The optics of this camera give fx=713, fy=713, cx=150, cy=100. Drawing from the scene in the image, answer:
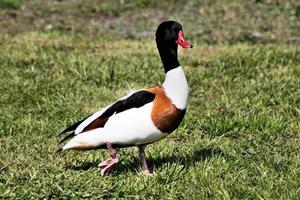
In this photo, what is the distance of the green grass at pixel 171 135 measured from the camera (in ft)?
18.1

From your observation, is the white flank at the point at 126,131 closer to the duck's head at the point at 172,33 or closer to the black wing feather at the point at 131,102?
the black wing feather at the point at 131,102

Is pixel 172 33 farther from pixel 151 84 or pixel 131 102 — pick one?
pixel 151 84

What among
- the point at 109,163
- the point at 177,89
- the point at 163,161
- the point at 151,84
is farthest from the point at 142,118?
the point at 151,84

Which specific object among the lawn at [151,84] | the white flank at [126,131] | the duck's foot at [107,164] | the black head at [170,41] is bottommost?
the lawn at [151,84]

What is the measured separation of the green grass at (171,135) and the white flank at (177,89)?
0.60 metres

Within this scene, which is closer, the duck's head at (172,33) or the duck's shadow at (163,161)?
the duck's head at (172,33)

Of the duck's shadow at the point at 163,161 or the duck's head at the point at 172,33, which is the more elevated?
the duck's head at the point at 172,33

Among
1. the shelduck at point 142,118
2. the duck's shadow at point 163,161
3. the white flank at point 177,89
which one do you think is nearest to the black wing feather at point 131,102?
the shelduck at point 142,118

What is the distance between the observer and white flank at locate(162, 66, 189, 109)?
18.2 ft

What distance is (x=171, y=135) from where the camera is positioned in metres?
7.50

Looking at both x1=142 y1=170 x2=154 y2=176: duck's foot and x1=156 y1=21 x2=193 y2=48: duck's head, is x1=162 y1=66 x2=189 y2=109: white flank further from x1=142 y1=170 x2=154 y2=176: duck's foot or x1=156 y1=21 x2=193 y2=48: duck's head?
x1=142 y1=170 x2=154 y2=176: duck's foot

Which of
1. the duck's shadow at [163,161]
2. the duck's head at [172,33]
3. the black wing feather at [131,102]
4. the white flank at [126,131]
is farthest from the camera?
the duck's shadow at [163,161]

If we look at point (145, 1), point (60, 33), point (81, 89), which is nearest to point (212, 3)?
point (145, 1)

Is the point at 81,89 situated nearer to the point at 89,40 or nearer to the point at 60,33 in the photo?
the point at 89,40
